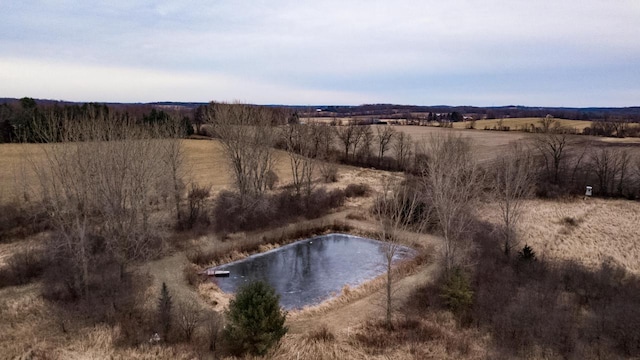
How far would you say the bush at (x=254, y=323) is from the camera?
42.1 feet

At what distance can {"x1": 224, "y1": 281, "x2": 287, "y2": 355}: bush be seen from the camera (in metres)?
12.8

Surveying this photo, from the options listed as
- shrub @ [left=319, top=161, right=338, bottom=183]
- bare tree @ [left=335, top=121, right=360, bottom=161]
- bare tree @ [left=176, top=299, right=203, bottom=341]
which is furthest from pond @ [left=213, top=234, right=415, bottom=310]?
bare tree @ [left=335, top=121, right=360, bottom=161]

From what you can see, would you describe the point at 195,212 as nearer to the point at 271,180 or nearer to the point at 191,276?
the point at 191,276

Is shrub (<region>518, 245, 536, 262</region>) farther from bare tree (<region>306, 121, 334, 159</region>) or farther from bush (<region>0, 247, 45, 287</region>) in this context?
bush (<region>0, 247, 45, 287</region>)

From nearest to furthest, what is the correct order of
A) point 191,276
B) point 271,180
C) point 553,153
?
1. point 191,276
2. point 271,180
3. point 553,153

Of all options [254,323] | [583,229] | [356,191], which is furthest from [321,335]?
[356,191]

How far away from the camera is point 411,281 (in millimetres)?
19875

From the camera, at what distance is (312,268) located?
892 inches

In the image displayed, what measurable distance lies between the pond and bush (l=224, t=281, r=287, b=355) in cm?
468

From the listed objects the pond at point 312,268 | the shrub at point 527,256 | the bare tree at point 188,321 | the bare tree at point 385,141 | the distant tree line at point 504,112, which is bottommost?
the pond at point 312,268

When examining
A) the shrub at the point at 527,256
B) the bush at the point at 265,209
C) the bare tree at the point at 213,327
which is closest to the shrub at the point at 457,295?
the shrub at the point at 527,256

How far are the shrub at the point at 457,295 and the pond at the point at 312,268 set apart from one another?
509 cm

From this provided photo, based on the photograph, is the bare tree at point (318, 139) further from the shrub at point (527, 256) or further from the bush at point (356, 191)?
the shrub at point (527, 256)

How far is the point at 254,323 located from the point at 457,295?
314 inches
